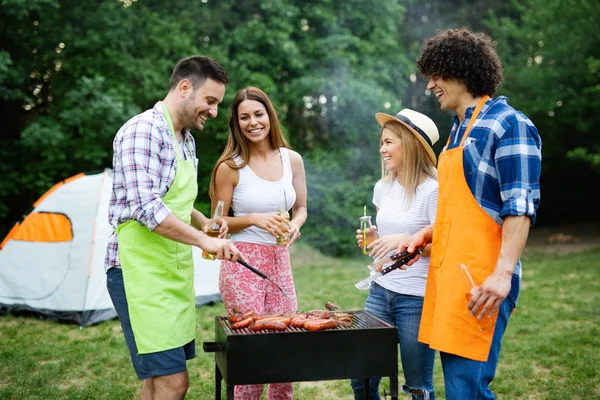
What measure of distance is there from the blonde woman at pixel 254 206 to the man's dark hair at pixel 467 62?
1.15 meters

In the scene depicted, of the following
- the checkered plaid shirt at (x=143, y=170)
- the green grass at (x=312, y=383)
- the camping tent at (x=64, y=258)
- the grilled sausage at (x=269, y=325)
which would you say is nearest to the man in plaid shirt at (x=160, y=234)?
the checkered plaid shirt at (x=143, y=170)

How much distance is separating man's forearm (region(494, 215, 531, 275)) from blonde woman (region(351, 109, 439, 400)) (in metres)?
0.65

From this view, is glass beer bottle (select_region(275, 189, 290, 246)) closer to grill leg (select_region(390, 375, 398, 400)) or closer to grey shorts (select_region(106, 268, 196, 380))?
grey shorts (select_region(106, 268, 196, 380))

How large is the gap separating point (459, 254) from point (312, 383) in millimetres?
2868

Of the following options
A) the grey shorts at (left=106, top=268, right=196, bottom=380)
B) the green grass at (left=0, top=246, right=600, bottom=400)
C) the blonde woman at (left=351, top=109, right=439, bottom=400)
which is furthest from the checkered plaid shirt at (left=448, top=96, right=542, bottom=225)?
the green grass at (left=0, top=246, right=600, bottom=400)

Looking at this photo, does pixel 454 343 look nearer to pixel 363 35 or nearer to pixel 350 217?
pixel 350 217

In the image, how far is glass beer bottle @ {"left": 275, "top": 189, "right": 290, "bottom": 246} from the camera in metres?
3.00

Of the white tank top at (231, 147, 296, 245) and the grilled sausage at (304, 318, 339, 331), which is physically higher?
the white tank top at (231, 147, 296, 245)

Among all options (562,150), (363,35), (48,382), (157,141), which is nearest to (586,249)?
(562,150)

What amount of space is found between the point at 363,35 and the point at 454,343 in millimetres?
11481

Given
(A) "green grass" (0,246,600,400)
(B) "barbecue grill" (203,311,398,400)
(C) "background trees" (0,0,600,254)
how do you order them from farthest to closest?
1. (C) "background trees" (0,0,600,254)
2. (A) "green grass" (0,246,600,400)
3. (B) "barbecue grill" (203,311,398,400)

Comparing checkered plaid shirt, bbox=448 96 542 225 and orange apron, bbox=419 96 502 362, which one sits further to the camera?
orange apron, bbox=419 96 502 362

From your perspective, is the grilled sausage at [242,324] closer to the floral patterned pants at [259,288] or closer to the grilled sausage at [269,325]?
the grilled sausage at [269,325]

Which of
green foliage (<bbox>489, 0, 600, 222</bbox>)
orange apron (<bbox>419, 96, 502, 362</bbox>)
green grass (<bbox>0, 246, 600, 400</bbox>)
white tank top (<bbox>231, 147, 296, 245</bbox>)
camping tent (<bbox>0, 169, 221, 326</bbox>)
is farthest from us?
green foliage (<bbox>489, 0, 600, 222</bbox>)
